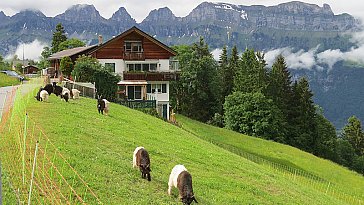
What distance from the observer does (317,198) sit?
25422mm

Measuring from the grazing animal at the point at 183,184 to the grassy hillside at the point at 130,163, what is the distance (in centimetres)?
33

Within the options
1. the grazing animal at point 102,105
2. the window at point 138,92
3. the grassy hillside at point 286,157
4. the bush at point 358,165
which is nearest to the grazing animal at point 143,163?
the grazing animal at point 102,105

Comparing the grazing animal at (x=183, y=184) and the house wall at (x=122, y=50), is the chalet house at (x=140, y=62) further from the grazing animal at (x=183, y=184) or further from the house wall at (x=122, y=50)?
the grazing animal at (x=183, y=184)

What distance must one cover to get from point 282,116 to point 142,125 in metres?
46.9

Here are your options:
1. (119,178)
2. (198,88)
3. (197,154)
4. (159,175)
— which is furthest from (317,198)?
(198,88)

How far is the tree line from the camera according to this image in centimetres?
7050

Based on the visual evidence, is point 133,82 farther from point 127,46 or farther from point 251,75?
point 251,75

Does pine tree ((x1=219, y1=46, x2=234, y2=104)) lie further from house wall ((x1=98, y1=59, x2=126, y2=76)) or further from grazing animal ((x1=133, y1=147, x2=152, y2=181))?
grazing animal ((x1=133, y1=147, x2=152, y2=181))

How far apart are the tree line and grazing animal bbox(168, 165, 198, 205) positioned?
5313cm

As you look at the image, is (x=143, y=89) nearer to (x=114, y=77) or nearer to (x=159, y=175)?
(x=114, y=77)

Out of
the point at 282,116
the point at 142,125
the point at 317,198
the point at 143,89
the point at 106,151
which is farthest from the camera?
the point at 282,116

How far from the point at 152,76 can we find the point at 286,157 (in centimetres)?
1878

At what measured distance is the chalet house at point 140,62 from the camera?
182 ft

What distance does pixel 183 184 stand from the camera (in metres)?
15.1
